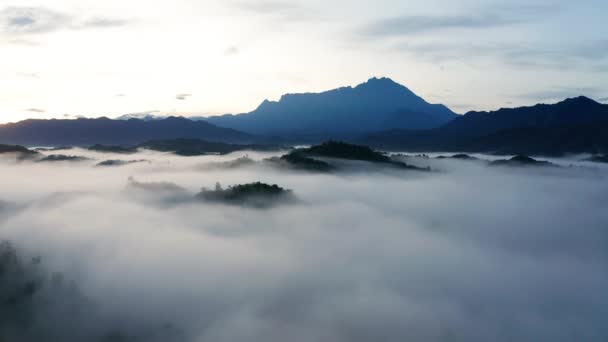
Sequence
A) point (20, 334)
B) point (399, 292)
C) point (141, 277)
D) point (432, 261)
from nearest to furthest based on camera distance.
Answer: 1. point (20, 334)
2. point (399, 292)
3. point (141, 277)
4. point (432, 261)

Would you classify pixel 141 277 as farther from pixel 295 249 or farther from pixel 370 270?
pixel 370 270

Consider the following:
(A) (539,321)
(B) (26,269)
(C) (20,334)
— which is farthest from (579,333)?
(B) (26,269)

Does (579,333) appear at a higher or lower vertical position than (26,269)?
lower

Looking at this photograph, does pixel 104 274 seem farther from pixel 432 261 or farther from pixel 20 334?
pixel 432 261

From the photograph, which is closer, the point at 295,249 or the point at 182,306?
the point at 182,306

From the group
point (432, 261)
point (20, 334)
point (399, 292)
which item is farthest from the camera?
point (432, 261)

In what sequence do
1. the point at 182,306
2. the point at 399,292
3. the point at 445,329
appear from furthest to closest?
1. the point at 399,292
2. the point at 182,306
3. the point at 445,329

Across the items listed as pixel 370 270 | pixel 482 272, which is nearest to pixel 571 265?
pixel 482 272

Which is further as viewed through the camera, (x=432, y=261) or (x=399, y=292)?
(x=432, y=261)

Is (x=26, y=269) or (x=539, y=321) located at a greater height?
(x=26, y=269)
